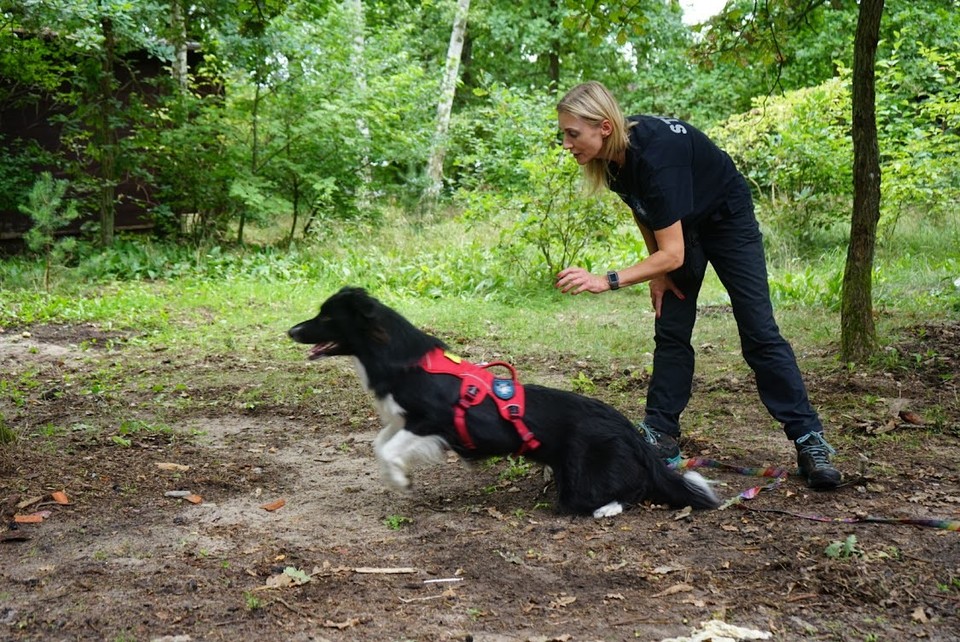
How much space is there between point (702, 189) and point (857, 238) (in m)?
2.45

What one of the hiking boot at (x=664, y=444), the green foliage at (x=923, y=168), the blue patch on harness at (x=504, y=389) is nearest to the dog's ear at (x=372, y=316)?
the blue patch on harness at (x=504, y=389)

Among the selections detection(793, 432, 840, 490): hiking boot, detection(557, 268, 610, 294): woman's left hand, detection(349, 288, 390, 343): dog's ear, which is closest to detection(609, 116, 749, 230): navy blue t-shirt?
detection(557, 268, 610, 294): woman's left hand

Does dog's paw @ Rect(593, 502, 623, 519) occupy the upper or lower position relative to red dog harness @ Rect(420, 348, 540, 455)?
→ lower

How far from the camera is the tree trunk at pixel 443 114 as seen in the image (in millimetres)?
18561

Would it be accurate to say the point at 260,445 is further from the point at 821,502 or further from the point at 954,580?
the point at 954,580

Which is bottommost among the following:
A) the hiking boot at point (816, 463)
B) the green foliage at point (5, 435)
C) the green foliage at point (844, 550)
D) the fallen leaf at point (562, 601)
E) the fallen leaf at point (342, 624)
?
the green foliage at point (5, 435)

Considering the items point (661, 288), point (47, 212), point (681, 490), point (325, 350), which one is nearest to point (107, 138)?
point (47, 212)

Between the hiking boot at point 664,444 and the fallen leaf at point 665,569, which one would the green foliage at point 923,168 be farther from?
the fallen leaf at point 665,569

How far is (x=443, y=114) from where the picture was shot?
19781 millimetres

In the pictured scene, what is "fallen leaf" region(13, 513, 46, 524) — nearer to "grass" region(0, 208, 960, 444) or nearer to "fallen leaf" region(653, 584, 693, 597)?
"grass" region(0, 208, 960, 444)

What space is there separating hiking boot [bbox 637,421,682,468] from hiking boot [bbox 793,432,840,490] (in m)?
0.63

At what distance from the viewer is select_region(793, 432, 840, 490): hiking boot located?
4004 millimetres

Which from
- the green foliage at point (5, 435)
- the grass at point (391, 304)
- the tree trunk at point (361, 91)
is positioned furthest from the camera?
the tree trunk at point (361, 91)

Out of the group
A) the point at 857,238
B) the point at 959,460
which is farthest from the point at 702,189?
the point at 857,238
